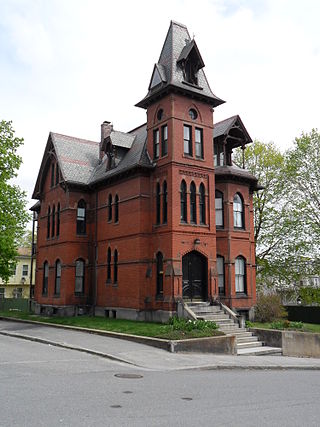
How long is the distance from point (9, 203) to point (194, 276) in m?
15.7

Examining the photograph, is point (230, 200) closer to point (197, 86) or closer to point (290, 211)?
point (197, 86)

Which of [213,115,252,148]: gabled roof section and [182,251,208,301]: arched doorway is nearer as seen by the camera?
[182,251,208,301]: arched doorway

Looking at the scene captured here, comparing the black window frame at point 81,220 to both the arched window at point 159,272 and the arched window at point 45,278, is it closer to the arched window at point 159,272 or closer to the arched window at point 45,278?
the arched window at point 45,278

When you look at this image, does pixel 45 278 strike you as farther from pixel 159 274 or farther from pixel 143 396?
pixel 143 396

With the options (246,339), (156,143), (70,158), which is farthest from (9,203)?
(246,339)

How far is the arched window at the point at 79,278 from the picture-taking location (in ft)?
92.6

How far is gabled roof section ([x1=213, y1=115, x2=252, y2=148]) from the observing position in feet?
87.5

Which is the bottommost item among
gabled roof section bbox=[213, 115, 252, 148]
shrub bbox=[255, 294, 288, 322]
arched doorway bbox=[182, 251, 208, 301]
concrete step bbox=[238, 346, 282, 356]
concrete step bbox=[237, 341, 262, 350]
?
concrete step bbox=[238, 346, 282, 356]

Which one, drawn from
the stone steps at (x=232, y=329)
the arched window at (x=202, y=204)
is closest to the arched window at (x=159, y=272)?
the stone steps at (x=232, y=329)

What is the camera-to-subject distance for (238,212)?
2662 cm

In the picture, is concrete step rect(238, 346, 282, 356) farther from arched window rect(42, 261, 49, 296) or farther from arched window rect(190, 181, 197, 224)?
arched window rect(42, 261, 49, 296)

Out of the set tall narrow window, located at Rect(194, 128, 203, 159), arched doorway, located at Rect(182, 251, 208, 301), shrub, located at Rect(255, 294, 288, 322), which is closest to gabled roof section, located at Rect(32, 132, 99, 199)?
tall narrow window, located at Rect(194, 128, 203, 159)

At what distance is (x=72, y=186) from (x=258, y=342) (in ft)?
49.7

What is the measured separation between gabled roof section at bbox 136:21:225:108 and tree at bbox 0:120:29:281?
11257mm
